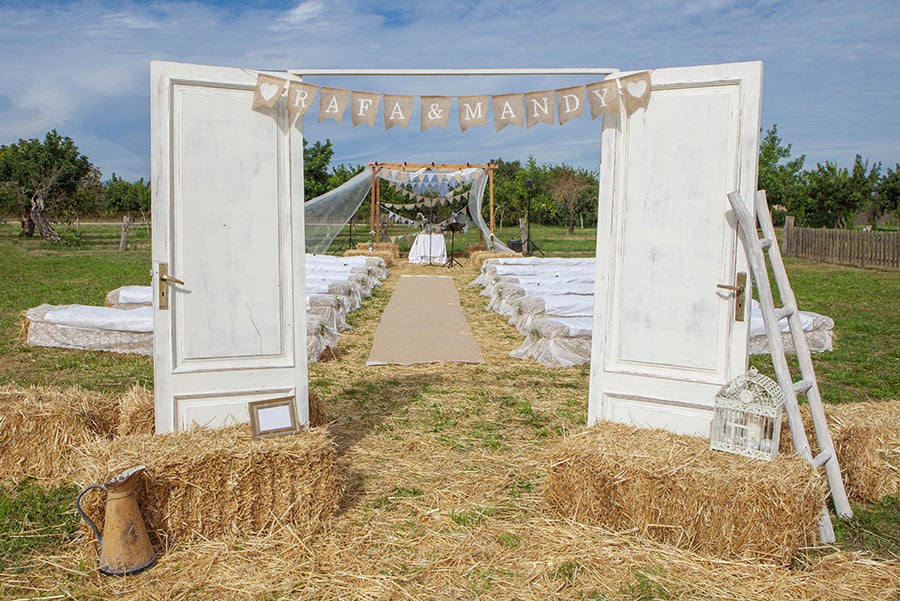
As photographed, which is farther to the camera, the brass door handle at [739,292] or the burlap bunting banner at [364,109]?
the burlap bunting banner at [364,109]

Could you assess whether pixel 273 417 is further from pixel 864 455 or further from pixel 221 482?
pixel 864 455

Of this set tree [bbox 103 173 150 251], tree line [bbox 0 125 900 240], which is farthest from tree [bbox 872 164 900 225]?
tree [bbox 103 173 150 251]

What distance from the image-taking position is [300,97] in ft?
12.7

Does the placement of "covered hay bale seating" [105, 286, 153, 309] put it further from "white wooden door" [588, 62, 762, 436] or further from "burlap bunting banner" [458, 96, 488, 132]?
"white wooden door" [588, 62, 762, 436]

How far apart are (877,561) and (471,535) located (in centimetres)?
183

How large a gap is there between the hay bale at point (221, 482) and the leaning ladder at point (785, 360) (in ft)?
7.57

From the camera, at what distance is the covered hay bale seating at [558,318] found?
736 centimetres

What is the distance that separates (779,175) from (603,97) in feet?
105

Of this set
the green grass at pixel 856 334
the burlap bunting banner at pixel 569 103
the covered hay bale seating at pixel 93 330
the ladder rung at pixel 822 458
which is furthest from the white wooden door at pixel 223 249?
the green grass at pixel 856 334

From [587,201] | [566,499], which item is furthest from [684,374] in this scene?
[587,201]

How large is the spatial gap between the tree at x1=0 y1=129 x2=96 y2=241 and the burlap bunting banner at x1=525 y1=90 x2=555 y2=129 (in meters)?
29.4

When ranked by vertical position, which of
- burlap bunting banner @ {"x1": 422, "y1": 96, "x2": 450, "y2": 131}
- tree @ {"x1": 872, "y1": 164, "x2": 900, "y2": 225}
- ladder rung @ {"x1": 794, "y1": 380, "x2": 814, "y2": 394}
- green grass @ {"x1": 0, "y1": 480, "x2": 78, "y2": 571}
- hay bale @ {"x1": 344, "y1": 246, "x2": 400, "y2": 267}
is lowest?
green grass @ {"x1": 0, "y1": 480, "x2": 78, "y2": 571}

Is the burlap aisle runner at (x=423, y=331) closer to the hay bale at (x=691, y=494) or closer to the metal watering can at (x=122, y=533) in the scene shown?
the hay bale at (x=691, y=494)

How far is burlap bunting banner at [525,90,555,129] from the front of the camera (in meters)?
4.02
